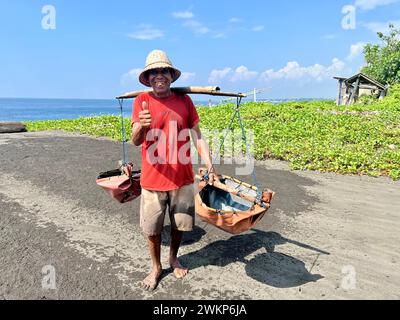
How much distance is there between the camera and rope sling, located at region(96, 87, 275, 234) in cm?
354

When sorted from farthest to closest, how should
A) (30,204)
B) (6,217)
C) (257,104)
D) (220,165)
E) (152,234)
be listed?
(257,104)
(220,165)
(30,204)
(6,217)
(152,234)

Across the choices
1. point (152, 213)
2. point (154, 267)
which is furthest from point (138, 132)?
point (154, 267)

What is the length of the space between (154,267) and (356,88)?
25567 mm

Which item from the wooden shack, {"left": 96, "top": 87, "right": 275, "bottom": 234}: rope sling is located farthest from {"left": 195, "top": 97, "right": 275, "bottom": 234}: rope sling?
the wooden shack

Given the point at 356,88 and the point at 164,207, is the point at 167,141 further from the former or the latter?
the point at 356,88

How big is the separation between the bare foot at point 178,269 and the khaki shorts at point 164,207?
56cm

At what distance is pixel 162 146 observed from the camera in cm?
337

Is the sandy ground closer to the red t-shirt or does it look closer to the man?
the man

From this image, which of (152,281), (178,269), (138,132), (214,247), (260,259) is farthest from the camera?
(214,247)

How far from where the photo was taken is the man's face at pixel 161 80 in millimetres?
3281
